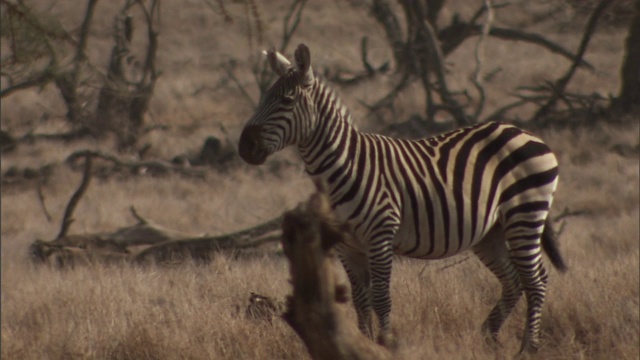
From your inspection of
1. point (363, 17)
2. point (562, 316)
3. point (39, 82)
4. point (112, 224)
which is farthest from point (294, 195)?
point (363, 17)

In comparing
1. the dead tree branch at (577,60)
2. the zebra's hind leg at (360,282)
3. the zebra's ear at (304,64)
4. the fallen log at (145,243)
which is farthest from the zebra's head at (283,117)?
the dead tree branch at (577,60)

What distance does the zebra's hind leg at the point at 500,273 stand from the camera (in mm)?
7082

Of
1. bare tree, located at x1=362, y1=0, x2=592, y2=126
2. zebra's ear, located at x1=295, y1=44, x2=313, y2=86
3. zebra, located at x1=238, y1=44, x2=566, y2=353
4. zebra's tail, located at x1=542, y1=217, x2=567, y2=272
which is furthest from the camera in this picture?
bare tree, located at x1=362, y1=0, x2=592, y2=126

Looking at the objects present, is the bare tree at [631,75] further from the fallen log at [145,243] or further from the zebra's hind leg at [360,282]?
the zebra's hind leg at [360,282]

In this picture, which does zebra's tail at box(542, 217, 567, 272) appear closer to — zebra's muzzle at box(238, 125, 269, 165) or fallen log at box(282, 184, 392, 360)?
zebra's muzzle at box(238, 125, 269, 165)

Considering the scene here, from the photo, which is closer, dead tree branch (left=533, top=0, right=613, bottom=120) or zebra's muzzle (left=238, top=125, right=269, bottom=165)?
zebra's muzzle (left=238, top=125, right=269, bottom=165)

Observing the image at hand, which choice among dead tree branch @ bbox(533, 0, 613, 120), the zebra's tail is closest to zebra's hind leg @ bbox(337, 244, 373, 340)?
the zebra's tail

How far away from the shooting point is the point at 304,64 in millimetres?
6441

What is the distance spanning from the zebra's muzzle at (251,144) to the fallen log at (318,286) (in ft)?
8.13

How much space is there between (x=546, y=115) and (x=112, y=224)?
9.49 m

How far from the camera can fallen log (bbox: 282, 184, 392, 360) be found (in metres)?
3.67

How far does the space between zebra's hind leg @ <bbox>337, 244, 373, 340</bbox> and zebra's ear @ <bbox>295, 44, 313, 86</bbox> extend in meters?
1.12

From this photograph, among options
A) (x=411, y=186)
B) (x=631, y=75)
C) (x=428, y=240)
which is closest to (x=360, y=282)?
(x=428, y=240)

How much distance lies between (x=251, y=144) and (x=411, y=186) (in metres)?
1.13
